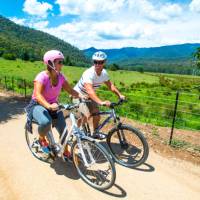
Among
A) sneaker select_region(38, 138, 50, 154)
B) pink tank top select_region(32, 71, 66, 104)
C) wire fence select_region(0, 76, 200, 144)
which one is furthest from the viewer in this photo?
wire fence select_region(0, 76, 200, 144)

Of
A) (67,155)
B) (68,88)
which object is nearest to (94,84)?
(68,88)

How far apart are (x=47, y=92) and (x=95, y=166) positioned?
1.59m

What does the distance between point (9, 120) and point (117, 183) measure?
5.42 metres

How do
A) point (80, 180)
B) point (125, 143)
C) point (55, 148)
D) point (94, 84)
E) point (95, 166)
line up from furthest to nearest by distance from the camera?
point (94, 84) → point (125, 143) → point (55, 148) → point (80, 180) → point (95, 166)

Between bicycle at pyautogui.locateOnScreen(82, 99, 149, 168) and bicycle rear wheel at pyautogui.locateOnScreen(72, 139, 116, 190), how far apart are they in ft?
2.93

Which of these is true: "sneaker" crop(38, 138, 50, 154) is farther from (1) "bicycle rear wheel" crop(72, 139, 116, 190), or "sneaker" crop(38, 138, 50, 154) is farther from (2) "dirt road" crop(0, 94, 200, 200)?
(1) "bicycle rear wheel" crop(72, 139, 116, 190)

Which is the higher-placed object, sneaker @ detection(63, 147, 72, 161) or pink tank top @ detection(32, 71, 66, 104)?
pink tank top @ detection(32, 71, 66, 104)

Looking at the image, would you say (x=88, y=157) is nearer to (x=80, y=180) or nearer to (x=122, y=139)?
(x=80, y=180)

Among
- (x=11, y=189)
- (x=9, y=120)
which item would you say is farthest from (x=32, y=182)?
(x=9, y=120)

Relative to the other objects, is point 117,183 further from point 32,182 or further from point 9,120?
point 9,120

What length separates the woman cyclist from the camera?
4754 mm

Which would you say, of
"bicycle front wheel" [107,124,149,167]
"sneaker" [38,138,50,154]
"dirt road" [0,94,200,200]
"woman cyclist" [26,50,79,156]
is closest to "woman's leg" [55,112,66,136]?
"woman cyclist" [26,50,79,156]

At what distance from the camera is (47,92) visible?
504cm

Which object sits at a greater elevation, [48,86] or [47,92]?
[48,86]
